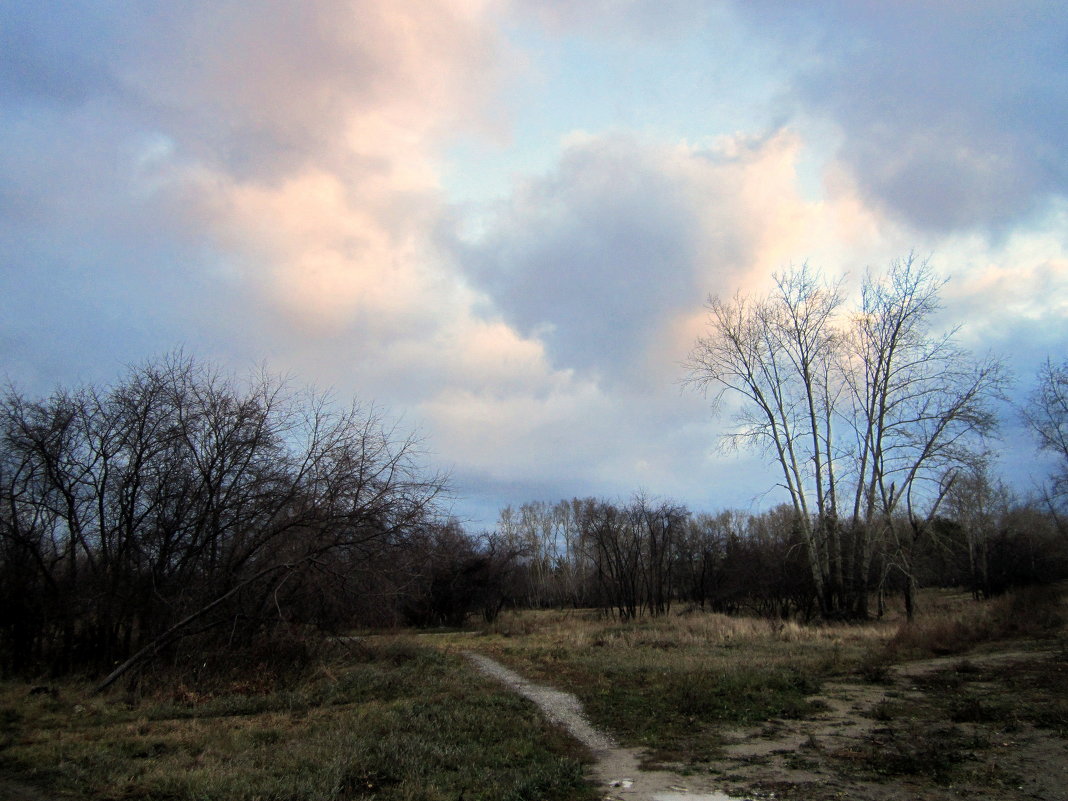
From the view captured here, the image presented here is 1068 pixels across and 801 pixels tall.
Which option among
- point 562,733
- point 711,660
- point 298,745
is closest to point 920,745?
point 562,733

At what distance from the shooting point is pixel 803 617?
104ft

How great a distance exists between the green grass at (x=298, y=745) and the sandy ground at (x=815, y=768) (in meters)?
0.66

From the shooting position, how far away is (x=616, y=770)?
784 centimetres

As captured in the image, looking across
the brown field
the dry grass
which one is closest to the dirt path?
the brown field

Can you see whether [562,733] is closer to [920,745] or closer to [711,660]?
[920,745]

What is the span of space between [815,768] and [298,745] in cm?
655

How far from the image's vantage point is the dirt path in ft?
21.9

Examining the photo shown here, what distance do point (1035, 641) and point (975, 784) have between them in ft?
44.2

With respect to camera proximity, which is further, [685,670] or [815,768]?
[685,670]

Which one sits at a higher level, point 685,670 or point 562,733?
point 562,733

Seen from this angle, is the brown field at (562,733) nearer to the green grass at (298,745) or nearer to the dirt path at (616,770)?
the green grass at (298,745)

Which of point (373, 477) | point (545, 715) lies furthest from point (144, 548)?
point (545, 715)

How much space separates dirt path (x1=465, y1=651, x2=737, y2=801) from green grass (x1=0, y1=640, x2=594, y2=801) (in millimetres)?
348

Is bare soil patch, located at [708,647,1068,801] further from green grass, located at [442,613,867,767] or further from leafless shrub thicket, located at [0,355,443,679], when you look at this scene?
leafless shrub thicket, located at [0,355,443,679]
